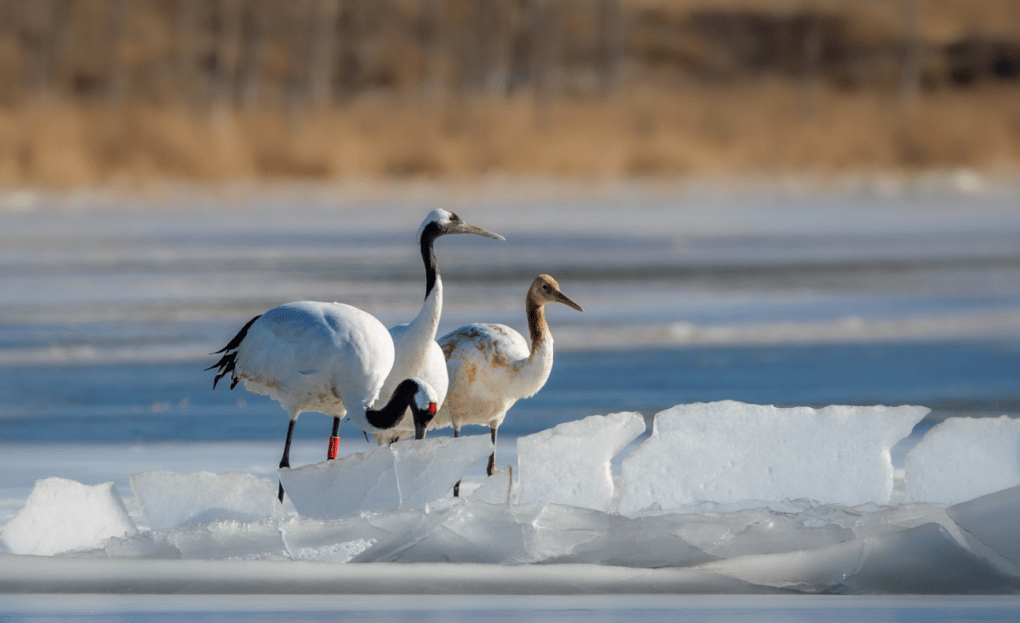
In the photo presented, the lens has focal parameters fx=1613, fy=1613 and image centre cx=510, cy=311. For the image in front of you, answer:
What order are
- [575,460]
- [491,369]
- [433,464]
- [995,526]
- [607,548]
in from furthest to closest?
[491,369] < [575,460] < [433,464] < [607,548] < [995,526]

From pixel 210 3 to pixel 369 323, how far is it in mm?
71880

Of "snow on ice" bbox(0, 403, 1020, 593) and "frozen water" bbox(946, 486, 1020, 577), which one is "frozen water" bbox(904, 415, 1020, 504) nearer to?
"snow on ice" bbox(0, 403, 1020, 593)

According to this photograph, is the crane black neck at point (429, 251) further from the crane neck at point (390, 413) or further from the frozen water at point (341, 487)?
the frozen water at point (341, 487)

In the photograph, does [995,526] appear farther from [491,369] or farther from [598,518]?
[491,369]

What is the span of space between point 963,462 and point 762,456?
0.55 m

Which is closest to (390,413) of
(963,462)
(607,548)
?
(607,548)

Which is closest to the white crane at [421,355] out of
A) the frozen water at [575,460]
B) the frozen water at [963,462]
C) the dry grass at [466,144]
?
the frozen water at [575,460]

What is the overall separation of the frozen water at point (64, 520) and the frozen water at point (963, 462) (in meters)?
2.13

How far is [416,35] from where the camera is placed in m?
74.5

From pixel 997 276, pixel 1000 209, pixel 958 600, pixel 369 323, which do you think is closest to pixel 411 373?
pixel 369 323

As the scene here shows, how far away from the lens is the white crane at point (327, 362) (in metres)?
5.04

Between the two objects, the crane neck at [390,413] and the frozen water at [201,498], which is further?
the crane neck at [390,413]

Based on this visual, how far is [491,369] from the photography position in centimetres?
549

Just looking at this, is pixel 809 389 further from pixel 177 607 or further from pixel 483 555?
pixel 177 607
